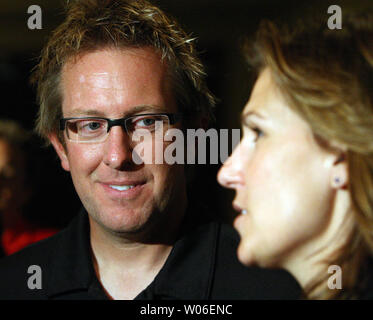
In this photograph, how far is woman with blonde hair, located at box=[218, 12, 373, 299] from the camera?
0.87 metres

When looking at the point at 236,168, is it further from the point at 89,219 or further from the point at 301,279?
the point at 89,219

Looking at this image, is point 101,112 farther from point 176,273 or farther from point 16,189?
point 16,189

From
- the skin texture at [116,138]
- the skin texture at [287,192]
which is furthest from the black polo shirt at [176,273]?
the skin texture at [287,192]

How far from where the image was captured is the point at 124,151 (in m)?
1.18

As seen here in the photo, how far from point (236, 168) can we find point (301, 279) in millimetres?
261

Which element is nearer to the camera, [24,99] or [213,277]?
[213,277]

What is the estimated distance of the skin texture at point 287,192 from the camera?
910 millimetres

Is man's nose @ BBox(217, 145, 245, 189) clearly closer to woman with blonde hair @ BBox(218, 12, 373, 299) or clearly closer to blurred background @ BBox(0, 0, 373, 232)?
woman with blonde hair @ BBox(218, 12, 373, 299)

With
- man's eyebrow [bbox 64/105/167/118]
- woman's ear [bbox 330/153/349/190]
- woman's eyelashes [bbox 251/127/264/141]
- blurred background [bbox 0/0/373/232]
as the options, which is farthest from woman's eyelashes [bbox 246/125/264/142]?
blurred background [bbox 0/0/373/232]

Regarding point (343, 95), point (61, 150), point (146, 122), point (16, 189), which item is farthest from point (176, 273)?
point (16, 189)

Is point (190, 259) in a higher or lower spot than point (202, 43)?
lower

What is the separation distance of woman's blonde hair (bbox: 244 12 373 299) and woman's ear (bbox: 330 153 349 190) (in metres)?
0.02
